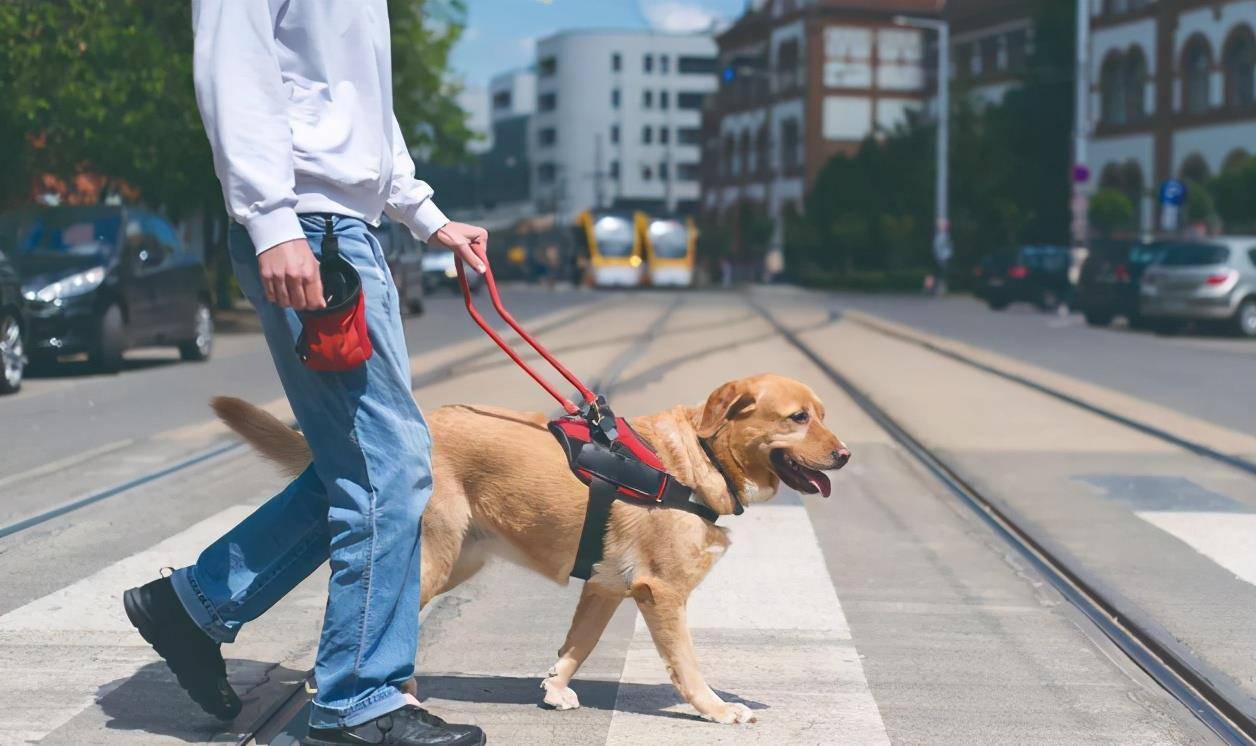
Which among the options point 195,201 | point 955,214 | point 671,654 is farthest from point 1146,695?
point 955,214

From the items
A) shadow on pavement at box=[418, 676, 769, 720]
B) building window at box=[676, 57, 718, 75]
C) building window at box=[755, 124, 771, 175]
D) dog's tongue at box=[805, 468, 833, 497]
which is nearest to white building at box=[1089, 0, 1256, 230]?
building window at box=[755, 124, 771, 175]

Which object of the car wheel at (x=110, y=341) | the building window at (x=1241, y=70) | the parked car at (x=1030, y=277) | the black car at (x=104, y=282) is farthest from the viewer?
the building window at (x=1241, y=70)

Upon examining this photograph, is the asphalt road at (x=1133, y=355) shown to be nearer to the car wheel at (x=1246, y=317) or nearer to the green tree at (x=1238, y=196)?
the car wheel at (x=1246, y=317)

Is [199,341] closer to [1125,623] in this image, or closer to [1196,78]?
[1125,623]

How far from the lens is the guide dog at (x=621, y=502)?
4340mm

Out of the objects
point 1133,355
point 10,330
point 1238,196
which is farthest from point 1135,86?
point 10,330

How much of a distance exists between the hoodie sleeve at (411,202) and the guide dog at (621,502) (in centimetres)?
49

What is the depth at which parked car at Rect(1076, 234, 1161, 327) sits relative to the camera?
2936cm

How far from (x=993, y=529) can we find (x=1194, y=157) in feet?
152

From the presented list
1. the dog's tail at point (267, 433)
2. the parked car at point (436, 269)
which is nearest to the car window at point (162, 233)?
the dog's tail at point (267, 433)

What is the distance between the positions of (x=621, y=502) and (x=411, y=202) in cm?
91

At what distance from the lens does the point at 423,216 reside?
4.37 metres

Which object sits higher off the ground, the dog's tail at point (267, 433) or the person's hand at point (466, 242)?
the person's hand at point (466, 242)

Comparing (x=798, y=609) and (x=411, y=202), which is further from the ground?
(x=411, y=202)
